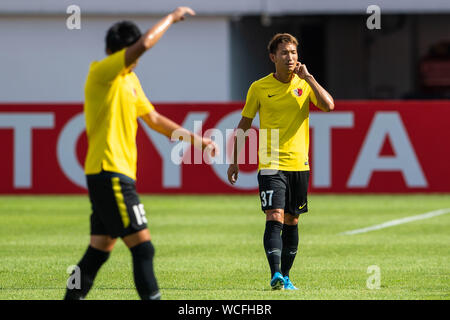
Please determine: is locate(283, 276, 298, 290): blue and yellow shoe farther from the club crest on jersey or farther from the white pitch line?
the white pitch line

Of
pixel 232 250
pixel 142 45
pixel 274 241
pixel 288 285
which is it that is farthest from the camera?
pixel 232 250

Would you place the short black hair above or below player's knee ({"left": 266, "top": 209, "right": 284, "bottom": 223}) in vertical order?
above

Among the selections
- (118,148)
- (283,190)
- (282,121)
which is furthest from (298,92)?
(118,148)

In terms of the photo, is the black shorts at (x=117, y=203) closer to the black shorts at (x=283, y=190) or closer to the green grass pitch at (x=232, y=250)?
the green grass pitch at (x=232, y=250)

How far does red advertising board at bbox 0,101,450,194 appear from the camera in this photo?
2061cm

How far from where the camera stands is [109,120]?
6832mm

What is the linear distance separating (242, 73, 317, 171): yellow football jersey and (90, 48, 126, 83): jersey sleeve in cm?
250

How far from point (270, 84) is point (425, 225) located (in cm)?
693

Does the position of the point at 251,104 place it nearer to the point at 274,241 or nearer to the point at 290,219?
the point at 290,219

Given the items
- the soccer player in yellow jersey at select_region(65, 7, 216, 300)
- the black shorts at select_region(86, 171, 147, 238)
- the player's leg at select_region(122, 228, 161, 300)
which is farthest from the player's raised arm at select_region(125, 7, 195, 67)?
the player's leg at select_region(122, 228, 161, 300)

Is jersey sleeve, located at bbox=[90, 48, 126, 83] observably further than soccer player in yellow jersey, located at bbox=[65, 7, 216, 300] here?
No

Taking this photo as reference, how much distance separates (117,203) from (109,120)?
577mm
